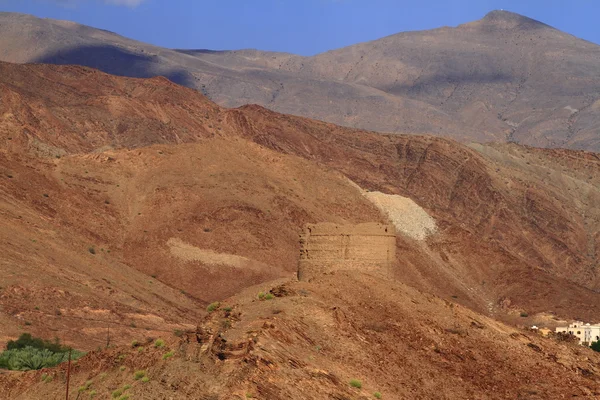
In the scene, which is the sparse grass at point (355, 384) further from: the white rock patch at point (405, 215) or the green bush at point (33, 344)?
the white rock patch at point (405, 215)

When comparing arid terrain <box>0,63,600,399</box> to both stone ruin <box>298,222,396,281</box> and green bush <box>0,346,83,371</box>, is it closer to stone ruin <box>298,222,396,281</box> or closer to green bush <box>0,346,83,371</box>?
stone ruin <box>298,222,396,281</box>

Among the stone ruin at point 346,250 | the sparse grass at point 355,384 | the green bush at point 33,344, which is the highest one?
the stone ruin at point 346,250

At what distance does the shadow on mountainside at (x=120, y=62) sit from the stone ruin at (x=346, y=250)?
159298 mm

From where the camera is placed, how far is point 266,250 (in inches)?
2363

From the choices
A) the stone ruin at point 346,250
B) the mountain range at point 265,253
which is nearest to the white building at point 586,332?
the mountain range at point 265,253

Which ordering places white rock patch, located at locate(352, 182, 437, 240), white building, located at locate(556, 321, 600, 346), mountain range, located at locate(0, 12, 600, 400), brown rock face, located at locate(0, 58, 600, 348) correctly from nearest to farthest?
mountain range, located at locate(0, 12, 600, 400)
white building, located at locate(556, 321, 600, 346)
brown rock face, located at locate(0, 58, 600, 348)
white rock patch, located at locate(352, 182, 437, 240)

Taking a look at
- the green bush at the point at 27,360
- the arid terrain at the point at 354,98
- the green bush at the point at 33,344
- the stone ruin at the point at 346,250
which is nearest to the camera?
the stone ruin at the point at 346,250

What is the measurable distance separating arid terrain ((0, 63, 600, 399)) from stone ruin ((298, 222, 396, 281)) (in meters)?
0.72

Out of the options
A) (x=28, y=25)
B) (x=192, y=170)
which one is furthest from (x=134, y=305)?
(x=28, y=25)

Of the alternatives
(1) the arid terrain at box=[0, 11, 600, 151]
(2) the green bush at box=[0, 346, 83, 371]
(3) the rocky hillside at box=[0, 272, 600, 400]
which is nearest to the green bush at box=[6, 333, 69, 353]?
A: (2) the green bush at box=[0, 346, 83, 371]

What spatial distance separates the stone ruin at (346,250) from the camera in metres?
24.1

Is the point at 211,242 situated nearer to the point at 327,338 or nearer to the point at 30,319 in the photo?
the point at 30,319

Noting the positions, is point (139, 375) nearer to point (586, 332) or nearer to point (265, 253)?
point (586, 332)

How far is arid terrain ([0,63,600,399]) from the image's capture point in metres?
16.8
